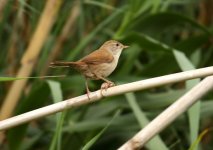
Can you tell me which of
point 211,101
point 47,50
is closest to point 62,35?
point 47,50

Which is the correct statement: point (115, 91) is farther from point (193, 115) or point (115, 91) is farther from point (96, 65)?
point (193, 115)

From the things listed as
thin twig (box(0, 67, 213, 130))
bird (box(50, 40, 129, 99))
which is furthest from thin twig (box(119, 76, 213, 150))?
bird (box(50, 40, 129, 99))

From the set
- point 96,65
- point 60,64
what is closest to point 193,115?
point 96,65

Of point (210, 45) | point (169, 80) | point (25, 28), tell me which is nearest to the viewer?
point (169, 80)

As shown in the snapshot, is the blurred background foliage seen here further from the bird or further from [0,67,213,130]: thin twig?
[0,67,213,130]: thin twig

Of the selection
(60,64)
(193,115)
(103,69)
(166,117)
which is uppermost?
(60,64)

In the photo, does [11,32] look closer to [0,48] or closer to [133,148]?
[0,48]
